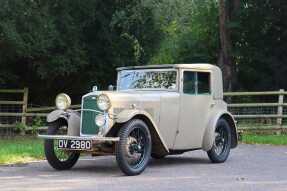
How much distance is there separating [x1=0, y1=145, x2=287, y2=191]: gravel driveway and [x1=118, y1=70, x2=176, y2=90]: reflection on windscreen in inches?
62.7

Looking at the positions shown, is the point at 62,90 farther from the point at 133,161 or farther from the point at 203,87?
the point at 133,161

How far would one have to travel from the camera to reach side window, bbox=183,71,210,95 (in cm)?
1306

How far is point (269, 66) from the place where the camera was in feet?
88.8

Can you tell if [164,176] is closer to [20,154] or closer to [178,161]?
[178,161]

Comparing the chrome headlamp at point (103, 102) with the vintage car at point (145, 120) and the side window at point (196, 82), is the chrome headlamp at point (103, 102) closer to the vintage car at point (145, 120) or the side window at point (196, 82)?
the vintage car at point (145, 120)

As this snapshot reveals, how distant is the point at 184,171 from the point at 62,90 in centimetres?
1298

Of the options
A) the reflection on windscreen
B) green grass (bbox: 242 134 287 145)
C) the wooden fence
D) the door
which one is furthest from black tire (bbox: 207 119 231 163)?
the wooden fence

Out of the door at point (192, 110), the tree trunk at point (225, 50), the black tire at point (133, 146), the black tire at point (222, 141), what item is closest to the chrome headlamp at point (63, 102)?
the black tire at point (133, 146)

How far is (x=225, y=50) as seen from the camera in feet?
87.5

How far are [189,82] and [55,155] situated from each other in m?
3.13

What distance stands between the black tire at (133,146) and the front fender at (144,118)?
13 centimetres

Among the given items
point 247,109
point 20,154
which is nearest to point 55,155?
point 20,154

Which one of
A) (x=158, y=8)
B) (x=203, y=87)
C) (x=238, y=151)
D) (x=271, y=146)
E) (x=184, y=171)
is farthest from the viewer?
(x=158, y=8)

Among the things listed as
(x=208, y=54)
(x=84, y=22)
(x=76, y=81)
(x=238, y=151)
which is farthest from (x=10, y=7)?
(x=208, y=54)
